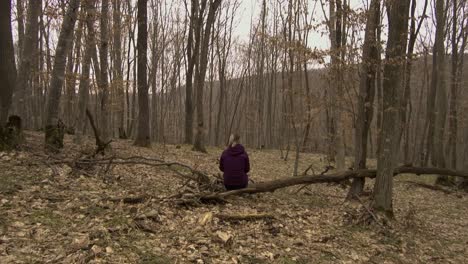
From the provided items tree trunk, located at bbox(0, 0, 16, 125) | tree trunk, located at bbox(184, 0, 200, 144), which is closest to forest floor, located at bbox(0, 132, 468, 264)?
tree trunk, located at bbox(0, 0, 16, 125)

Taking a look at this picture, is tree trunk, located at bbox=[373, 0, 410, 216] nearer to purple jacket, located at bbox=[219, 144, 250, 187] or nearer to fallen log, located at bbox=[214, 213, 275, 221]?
fallen log, located at bbox=[214, 213, 275, 221]

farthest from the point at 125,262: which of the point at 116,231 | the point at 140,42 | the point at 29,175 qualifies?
the point at 140,42

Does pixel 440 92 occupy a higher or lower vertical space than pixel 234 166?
higher

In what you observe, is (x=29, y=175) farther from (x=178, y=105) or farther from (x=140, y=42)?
(x=178, y=105)

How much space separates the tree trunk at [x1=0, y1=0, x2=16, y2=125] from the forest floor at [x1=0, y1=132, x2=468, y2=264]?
103 cm

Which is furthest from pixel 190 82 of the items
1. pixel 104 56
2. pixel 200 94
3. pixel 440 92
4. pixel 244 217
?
pixel 244 217

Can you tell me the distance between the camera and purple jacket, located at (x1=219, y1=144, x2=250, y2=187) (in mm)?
8180

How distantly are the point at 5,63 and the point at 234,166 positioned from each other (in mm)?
5243

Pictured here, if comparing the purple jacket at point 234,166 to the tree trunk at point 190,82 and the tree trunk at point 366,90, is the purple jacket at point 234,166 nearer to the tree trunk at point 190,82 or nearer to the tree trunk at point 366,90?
the tree trunk at point 366,90

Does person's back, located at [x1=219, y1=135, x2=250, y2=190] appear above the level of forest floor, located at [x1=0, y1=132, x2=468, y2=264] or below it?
above

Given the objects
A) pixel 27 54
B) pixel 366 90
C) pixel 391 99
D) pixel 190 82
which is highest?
pixel 190 82

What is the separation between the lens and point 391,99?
804cm

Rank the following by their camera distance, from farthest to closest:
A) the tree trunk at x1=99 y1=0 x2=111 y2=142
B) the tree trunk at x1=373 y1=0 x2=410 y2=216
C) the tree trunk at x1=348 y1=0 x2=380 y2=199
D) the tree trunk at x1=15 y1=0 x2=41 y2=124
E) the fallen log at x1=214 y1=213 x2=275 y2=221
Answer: the tree trunk at x1=99 y1=0 x2=111 y2=142, the tree trunk at x1=15 y1=0 x2=41 y2=124, the tree trunk at x1=348 y1=0 x2=380 y2=199, the tree trunk at x1=373 y1=0 x2=410 y2=216, the fallen log at x1=214 y1=213 x2=275 y2=221

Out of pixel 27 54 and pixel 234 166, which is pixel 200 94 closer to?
pixel 27 54
